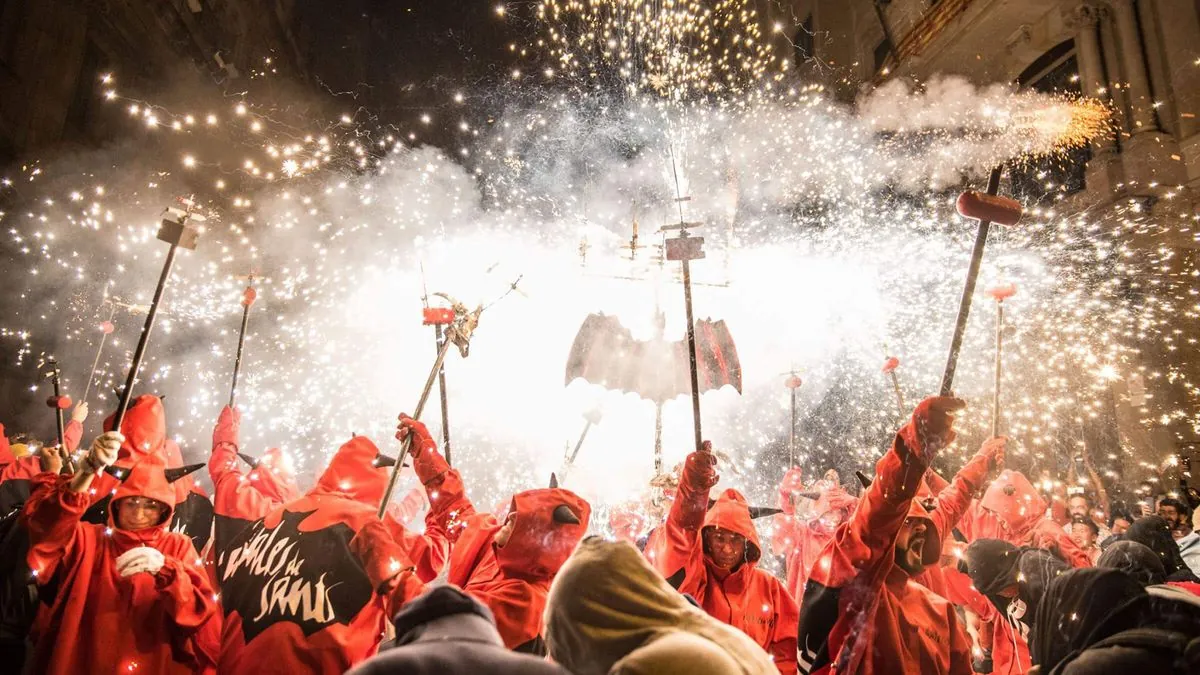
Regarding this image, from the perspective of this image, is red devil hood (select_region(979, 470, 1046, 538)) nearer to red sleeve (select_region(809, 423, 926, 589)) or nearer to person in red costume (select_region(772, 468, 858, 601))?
person in red costume (select_region(772, 468, 858, 601))

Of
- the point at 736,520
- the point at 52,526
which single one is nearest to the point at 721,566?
the point at 736,520

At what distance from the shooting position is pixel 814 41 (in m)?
21.9

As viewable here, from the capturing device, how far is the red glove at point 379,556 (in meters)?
2.92

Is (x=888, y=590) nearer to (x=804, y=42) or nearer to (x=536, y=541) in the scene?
(x=536, y=541)

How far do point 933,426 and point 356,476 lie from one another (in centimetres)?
362

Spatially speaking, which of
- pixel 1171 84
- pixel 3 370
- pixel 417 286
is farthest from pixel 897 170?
pixel 3 370

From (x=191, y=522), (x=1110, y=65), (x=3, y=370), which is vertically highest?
(x=1110, y=65)

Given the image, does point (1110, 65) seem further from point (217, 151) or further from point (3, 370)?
point (3, 370)

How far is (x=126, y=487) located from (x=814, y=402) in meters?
19.8

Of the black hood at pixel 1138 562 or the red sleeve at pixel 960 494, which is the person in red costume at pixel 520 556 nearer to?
the black hood at pixel 1138 562

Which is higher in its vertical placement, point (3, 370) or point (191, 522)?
point (3, 370)

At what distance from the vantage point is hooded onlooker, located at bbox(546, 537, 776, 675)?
1.34m

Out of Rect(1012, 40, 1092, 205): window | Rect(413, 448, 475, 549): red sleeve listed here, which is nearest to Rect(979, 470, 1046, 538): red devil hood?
Rect(413, 448, 475, 549): red sleeve

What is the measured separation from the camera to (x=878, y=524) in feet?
9.91
